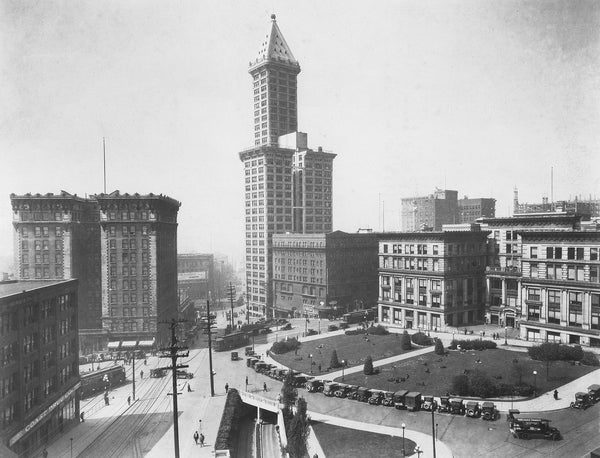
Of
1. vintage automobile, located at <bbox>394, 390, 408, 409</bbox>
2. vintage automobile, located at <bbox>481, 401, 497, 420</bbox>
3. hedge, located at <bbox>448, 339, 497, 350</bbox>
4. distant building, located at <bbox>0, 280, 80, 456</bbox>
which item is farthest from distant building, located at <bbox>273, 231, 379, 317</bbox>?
vintage automobile, located at <bbox>481, 401, 497, 420</bbox>

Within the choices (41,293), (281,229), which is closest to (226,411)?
(41,293)

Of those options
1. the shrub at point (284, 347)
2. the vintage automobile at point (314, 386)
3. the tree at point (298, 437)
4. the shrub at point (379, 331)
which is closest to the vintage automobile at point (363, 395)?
the vintage automobile at point (314, 386)

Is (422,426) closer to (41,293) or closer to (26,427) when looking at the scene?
(26,427)

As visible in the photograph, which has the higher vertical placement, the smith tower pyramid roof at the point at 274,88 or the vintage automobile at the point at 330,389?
the smith tower pyramid roof at the point at 274,88

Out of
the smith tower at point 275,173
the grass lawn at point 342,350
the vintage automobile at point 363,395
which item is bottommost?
the grass lawn at point 342,350

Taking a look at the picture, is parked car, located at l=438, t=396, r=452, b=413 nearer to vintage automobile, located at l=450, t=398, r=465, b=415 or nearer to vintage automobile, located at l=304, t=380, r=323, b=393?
vintage automobile, located at l=450, t=398, r=465, b=415

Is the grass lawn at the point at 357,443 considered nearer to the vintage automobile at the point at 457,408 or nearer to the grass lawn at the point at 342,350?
the vintage automobile at the point at 457,408
